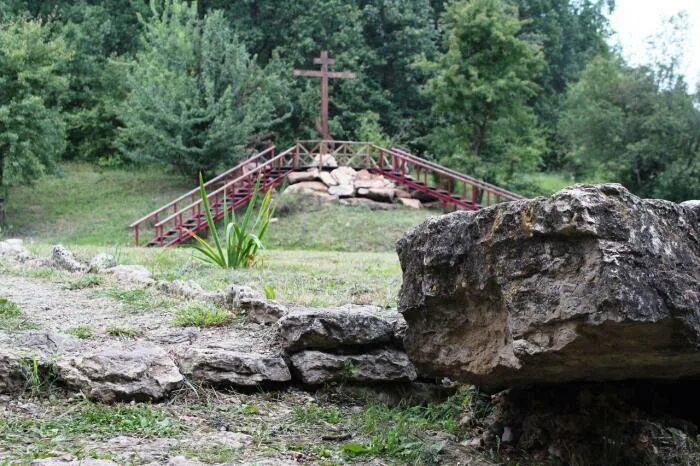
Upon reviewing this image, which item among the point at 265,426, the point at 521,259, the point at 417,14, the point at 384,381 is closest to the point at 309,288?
the point at 384,381

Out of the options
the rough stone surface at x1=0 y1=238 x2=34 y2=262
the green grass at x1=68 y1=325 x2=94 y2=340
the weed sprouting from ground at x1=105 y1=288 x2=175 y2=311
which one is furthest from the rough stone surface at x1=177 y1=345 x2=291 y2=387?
the rough stone surface at x1=0 y1=238 x2=34 y2=262

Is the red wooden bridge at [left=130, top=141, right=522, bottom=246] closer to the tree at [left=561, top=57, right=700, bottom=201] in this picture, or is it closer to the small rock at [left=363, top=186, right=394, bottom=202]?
the small rock at [left=363, top=186, right=394, bottom=202]

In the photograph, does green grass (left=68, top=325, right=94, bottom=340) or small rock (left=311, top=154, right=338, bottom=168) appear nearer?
green grass (left=68, top=325, right=94, bottom=340)

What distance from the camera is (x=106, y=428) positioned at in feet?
13.3

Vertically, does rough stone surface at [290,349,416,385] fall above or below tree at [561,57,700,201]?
below

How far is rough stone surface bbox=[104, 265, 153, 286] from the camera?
25.6ft

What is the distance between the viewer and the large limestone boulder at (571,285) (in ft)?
10.6

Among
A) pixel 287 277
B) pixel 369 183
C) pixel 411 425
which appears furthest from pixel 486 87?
pixel 411 425

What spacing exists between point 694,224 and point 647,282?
2.07ft

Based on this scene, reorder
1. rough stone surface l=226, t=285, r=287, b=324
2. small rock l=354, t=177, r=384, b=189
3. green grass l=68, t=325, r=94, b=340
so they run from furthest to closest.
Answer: small rock l=354, t=177, r=384, b=189 < rough stone surface l=226, t=285, r=287, b=324 < green grass l=68, t=325, r=94, b=340

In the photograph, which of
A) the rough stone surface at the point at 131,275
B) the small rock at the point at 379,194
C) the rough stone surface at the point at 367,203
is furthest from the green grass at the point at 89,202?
the rough stone surface at the point at 131,275

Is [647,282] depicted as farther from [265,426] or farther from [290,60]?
[290,60]

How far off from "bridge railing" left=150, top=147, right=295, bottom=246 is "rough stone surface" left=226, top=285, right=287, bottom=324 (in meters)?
Answer: 11.1

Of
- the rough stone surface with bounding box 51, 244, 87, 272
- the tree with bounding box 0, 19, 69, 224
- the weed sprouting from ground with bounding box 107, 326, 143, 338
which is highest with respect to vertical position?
the tree with bounding box 0, 19, 69, 224
